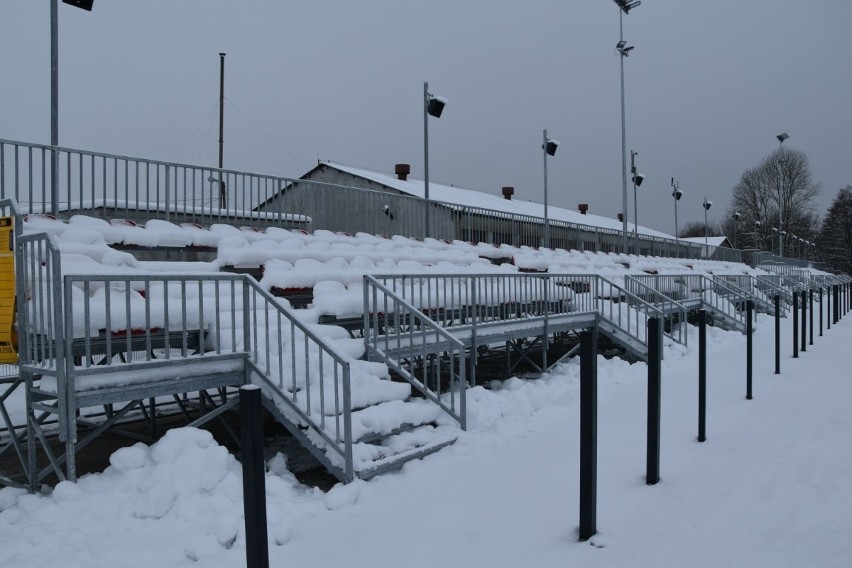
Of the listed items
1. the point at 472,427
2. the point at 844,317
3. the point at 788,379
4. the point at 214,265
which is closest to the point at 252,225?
the point at 214,265

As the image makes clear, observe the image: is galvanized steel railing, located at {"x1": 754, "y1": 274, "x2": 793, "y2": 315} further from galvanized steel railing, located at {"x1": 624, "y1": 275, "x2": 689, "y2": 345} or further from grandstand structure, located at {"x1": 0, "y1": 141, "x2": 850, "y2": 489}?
grandstand structure, located at {"x1": 0, "y1": 141, "x2": 850, "y2": 489}

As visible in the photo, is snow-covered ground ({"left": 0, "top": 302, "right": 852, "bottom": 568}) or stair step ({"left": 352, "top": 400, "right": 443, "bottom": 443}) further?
stair step ({"left": 352, "top": 400, "right": 443, "bottom": 443})

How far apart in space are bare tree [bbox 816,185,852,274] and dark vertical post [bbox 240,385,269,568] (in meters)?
98.8

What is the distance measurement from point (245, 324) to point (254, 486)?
4.05m

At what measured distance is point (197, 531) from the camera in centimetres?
493

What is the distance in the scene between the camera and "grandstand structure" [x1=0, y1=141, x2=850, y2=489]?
592 centimetres

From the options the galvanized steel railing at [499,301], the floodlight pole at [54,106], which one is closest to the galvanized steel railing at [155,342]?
the galvanized steel railing at [499,301]

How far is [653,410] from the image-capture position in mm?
5785

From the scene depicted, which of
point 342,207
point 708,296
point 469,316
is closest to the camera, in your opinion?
point 469,316

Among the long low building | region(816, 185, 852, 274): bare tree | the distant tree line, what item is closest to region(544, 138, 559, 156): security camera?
the long low building

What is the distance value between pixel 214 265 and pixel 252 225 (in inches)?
151

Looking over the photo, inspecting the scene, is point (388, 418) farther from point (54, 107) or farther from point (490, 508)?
point (54, 107)

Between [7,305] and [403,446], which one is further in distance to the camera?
[403,446]

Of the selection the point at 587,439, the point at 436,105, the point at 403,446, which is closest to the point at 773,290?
the point at 436,105
